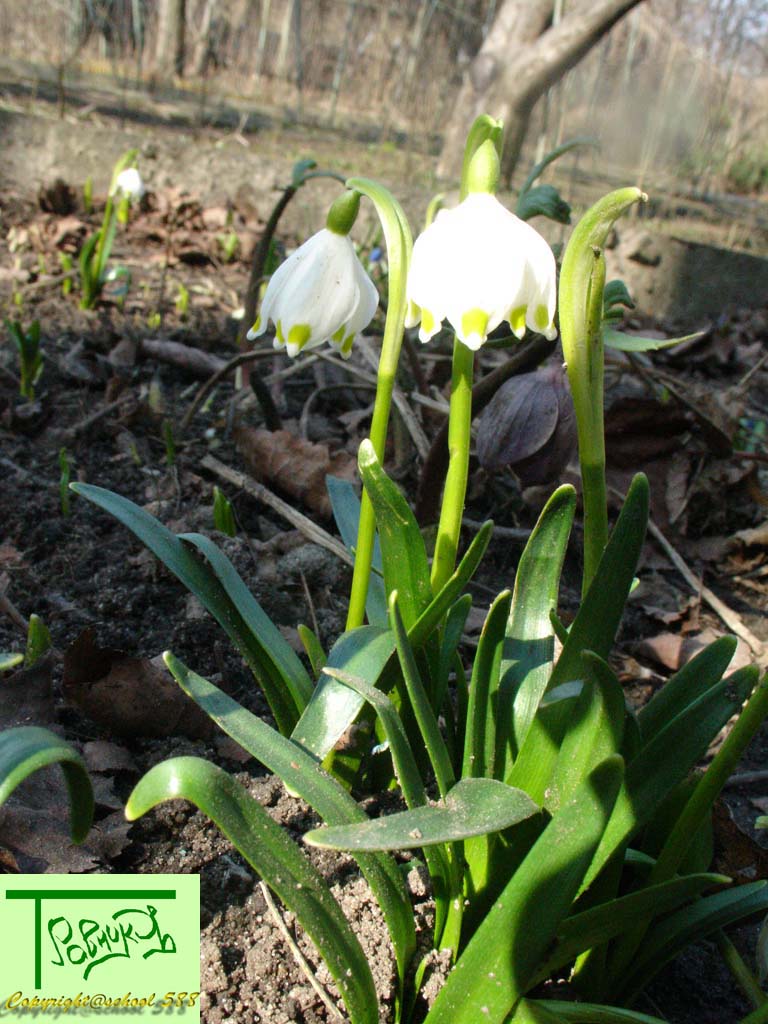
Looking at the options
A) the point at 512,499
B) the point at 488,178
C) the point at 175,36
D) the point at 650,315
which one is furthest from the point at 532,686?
the point at 175,36

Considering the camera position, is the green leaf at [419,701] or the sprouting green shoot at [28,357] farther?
the sprouting green shoot at [28,357]

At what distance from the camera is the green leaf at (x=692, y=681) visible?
0.88 metres

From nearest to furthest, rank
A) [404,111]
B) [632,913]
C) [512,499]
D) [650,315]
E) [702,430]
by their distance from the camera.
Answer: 1. [632,913]
2. [512,499]
3. [702,430]
4. [650,315]
5. [404,111]

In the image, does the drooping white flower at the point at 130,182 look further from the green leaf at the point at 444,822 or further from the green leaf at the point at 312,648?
the green leaf at the point at 444,822

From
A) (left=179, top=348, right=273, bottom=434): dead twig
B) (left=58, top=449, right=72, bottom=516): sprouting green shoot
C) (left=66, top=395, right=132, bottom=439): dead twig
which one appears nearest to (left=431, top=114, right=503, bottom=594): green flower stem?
(left=179, top=348, right=273, bottom=434): dead twig

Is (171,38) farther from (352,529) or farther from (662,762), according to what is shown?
(662,762)

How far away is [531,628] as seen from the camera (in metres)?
1.01

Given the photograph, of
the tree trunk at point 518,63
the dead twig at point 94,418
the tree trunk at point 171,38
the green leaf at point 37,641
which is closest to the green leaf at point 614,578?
the green leaf at point 37,641

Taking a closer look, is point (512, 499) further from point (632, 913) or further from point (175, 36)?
point (175, 36)

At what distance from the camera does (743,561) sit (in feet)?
6.40

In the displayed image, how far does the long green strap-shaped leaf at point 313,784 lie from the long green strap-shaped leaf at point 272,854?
0.05 m

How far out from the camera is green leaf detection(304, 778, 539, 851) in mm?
678

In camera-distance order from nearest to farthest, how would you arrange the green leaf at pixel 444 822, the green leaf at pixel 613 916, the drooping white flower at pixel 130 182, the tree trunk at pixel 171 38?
the green leaf at pixel 444 822
the green leaf at pixel 613 916
the drooping white flower at pixel 130 182
the tree trunk at pixel 171 38

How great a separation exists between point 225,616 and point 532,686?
36 centimetres
